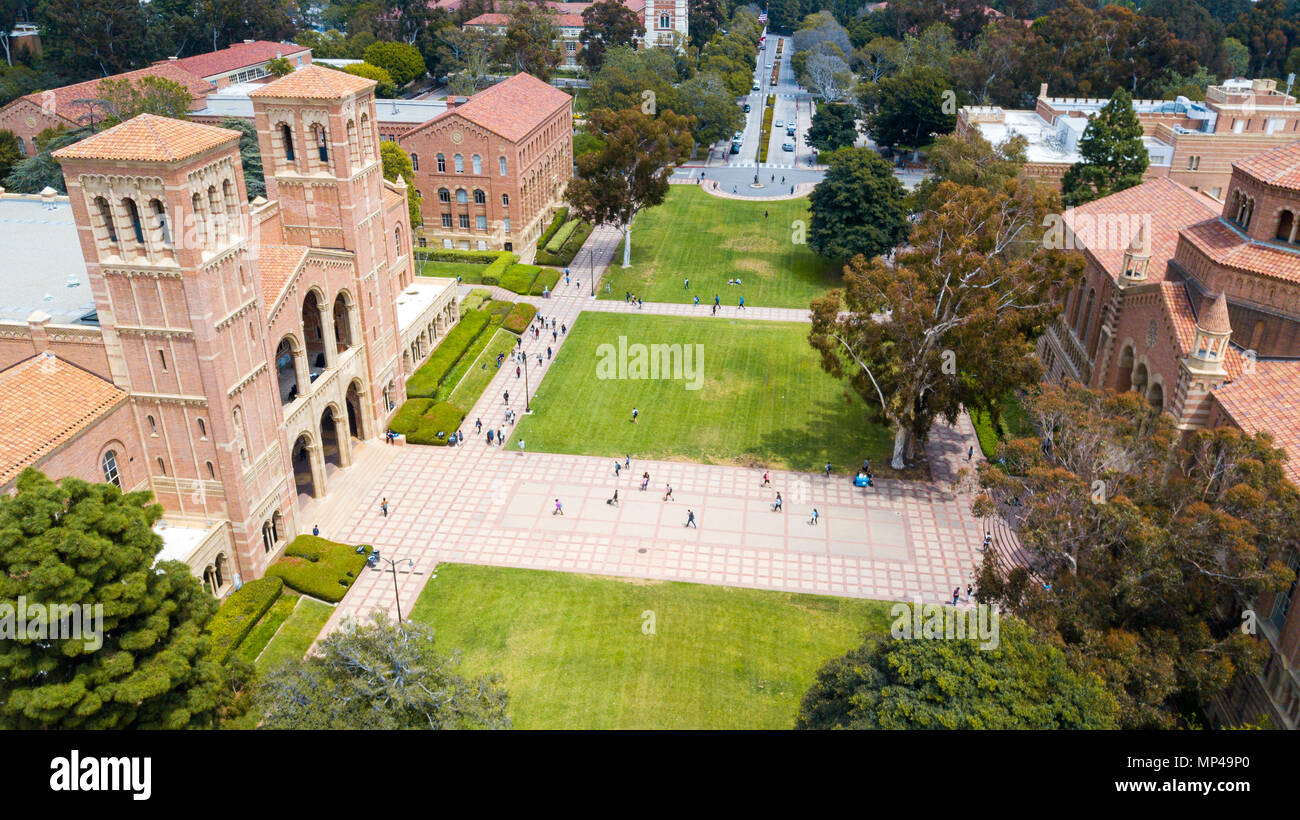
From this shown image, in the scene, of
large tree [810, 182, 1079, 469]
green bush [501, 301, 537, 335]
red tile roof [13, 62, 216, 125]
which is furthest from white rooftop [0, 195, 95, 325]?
large tree [810, 182, 1079, 469]

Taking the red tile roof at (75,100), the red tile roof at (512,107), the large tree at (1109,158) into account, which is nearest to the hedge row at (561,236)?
the red tile roof at (512,107)

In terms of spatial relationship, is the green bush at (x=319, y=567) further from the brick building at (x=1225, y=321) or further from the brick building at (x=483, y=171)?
the brick building at (x=483, y=171)

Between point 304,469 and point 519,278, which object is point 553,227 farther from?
point 304,469

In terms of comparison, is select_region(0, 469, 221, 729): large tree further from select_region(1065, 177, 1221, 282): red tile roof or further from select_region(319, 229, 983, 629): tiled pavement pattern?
select_region(1065, 177, 1221, 282): red tile roof

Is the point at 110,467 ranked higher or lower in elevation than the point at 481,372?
higher
